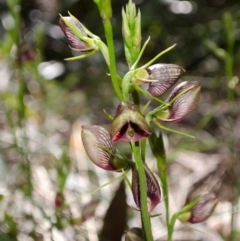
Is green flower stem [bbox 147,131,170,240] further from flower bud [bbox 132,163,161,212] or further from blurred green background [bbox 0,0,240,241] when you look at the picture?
blurred green background [bbox 0,0,240,241]

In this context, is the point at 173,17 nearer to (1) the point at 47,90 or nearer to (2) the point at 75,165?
(1) the point at 47,90

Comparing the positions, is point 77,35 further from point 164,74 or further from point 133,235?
point 133,235

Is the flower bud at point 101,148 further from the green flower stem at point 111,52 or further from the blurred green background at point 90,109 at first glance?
the blurred green background at point 90,109

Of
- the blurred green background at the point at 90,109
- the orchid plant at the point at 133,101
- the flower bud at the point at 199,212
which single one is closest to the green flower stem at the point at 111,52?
the orchid plant at the point at 133,101

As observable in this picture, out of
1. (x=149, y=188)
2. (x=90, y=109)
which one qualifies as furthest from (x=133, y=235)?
(x=90, y=109)

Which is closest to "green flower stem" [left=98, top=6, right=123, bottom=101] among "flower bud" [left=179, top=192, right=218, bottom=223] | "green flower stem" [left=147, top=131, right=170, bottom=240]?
"green flower stem" [left=147, top=131, right=170, bottom=240]

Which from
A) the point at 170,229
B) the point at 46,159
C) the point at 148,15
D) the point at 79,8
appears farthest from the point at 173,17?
the point at 170,229

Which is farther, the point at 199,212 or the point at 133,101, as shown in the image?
the point at 199,212
